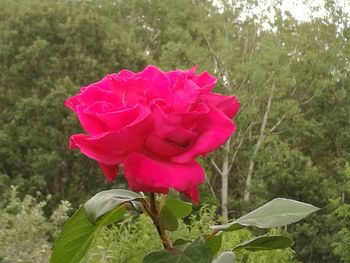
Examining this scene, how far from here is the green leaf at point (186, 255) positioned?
74cm

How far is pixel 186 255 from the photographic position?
2.45 feet

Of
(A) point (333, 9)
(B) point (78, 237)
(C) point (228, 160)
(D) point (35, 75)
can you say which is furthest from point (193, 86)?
(A) point (333, 9)

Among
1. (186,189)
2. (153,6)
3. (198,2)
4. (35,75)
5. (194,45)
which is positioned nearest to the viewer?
(186,189)

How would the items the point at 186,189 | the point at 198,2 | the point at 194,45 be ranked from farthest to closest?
1. the point at 198,2
2. the point at 194,45
3. the point at 186,189

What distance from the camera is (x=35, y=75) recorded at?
52.5 ft

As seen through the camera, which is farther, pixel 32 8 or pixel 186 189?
pixel 32 8

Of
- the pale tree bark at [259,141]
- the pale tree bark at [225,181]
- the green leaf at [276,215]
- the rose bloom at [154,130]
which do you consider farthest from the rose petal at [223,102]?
the pale tree bark at [259,141]

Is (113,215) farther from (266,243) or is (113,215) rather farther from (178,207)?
(266,243)

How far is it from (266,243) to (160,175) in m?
0.22

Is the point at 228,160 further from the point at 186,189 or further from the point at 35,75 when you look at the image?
the point at 186,189

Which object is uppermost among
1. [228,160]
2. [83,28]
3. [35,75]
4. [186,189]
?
[186,189]

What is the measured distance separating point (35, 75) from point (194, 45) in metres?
5.75

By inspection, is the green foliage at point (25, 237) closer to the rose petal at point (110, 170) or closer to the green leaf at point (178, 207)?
the green leaf at point (178, 207)

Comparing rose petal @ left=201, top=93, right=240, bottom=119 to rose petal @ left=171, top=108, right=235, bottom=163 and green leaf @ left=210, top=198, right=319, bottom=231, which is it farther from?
green leaf @ left=210, top=198, right=319, bottom=231
